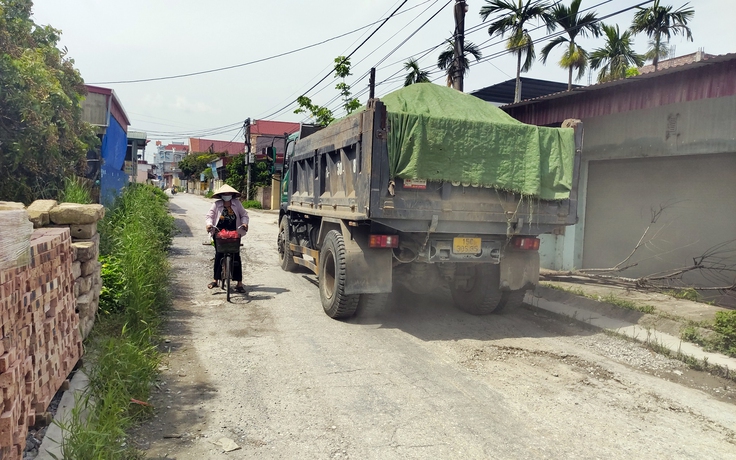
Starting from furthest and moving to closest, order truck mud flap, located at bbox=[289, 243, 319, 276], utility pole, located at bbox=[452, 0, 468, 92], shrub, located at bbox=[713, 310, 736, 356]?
utility pole, located at bbox=[452, 0, 468, 92] < truck mud flap, located at bbox=[289, 243, 319, 276] < shrub, located at bbox=[713, 310, 736, 356]

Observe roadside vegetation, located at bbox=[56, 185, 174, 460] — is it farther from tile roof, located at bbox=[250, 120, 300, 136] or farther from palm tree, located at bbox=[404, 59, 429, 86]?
tile roof, located at bbox=[250, 120, 300, 136]

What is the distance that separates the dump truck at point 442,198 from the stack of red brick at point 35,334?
10.3ft

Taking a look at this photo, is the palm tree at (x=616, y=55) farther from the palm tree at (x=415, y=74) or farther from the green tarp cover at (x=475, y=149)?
the green tarp cover at (x=475, y=149)

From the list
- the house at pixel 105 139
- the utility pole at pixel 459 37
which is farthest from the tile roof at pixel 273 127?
the utility pole at pixel 459 37

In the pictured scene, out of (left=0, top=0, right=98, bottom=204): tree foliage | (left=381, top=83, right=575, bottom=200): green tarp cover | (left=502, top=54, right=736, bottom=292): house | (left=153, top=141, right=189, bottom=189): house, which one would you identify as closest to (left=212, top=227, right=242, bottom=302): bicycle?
(left=0, top=0, right=98, bottom=204): tree foliage

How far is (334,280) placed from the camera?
24.2 feet

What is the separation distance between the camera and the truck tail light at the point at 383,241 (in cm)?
669

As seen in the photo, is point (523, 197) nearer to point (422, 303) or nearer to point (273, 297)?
point (422, 303)

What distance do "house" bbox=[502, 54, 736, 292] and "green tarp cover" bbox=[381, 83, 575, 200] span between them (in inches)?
108

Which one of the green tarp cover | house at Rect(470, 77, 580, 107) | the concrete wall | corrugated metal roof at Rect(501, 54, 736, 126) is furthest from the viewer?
house at Rect(470, 77, 580, 107)

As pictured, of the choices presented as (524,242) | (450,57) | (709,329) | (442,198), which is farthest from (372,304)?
(450,57)

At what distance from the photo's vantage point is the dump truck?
6.48 m

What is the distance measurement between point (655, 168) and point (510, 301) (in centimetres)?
436

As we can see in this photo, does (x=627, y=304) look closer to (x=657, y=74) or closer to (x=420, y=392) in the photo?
(x=657, y=74)
